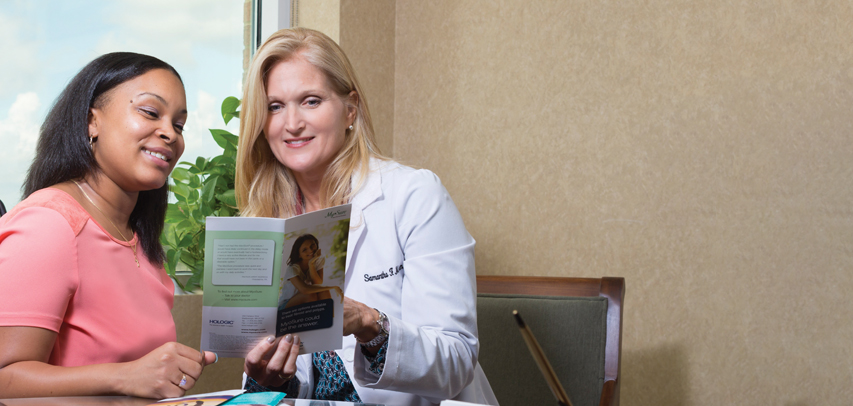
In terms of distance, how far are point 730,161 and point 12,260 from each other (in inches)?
77.4

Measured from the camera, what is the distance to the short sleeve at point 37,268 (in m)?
0.92

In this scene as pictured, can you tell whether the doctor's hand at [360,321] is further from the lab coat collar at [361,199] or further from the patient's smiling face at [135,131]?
the patient's smiling face at [135,131]

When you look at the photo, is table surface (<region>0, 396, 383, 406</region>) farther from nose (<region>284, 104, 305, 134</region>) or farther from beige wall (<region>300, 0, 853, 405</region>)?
beige wall (<region>300, 0, 853, 405</region>)

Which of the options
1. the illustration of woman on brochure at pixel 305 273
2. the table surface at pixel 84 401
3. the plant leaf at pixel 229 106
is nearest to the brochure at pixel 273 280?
the illustration of woman on brochure at pixel 305 273

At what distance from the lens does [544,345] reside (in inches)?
65.6

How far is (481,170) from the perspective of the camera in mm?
2564

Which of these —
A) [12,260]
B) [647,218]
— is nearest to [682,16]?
[647,218]

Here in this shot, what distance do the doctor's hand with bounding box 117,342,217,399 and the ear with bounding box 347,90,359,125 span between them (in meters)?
0.68

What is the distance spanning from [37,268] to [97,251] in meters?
0.13

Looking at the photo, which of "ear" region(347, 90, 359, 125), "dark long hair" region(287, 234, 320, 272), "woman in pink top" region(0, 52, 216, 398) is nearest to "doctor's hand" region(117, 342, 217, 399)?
"woman in pink top" region(0, 52, 216, 398)

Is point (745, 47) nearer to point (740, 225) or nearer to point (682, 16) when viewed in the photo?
point (682, 16)

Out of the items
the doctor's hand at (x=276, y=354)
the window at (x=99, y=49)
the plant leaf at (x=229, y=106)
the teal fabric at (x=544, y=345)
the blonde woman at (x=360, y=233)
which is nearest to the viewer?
the doctor's hand at (x=276, y=354)

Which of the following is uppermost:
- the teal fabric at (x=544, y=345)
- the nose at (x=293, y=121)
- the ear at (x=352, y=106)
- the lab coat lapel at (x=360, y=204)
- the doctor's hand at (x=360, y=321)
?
the ear at (x=352, y=106)

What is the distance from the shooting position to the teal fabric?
62.5 inches
